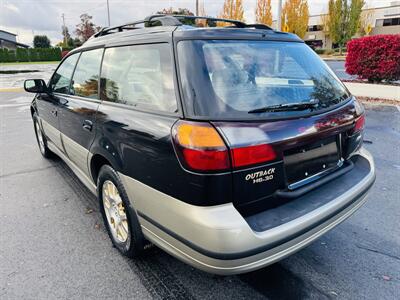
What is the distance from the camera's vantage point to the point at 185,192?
177cm

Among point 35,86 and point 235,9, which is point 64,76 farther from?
point 235,9

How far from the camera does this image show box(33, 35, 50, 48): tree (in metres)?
73.6

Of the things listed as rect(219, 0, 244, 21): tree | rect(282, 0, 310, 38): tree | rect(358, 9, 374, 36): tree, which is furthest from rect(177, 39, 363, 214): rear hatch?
rect(358, 9, 374, 36): tree

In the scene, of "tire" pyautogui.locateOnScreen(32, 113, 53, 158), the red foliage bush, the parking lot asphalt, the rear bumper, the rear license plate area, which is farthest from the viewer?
the red foliage bush

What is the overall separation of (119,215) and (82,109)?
106 cm

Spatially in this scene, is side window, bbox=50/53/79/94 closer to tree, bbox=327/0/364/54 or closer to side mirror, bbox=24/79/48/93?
side mirror, bbox=24/79/48/93

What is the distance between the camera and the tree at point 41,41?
7362cm

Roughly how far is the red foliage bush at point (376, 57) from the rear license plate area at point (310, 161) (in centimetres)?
971

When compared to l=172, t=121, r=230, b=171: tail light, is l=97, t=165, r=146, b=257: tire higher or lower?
lower

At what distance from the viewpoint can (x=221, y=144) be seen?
1713 millimetres

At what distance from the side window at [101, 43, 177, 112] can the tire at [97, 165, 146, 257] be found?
61cm

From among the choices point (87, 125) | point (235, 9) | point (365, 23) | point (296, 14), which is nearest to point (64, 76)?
point (87, 125)

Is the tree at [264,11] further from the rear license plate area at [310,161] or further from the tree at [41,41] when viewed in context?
the tree at [41,41]

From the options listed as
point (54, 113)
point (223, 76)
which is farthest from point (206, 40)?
point (54, 113)
